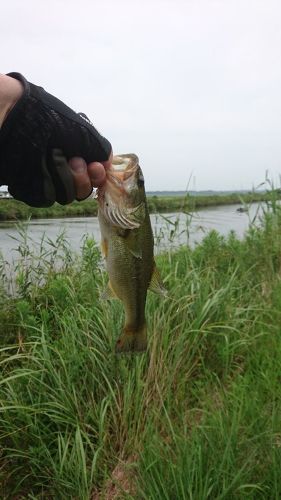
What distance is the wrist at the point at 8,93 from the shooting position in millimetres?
1699

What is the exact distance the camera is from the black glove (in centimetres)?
175

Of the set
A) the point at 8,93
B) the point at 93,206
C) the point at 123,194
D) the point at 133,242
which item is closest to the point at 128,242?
the point at 133,242

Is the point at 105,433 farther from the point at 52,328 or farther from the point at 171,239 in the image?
the point at 171,239

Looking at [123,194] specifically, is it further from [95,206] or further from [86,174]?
[95,206]

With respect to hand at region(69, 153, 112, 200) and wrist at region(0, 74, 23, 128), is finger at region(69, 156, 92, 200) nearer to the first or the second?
hand at region(69, 153, 112, 200)

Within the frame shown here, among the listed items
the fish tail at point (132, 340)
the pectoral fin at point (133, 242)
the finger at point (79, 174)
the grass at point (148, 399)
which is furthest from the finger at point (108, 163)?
the grass at point (148, 399)

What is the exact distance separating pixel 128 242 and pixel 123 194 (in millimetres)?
236

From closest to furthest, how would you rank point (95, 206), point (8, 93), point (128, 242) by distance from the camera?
point (8, 93) < point (128, 242) < point (95, 206)

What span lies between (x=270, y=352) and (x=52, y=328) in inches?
74.2

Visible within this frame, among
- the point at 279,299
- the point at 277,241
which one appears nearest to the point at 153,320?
A: the point at 279,299

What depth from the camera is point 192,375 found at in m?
3.71

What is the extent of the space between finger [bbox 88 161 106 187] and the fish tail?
2.72 feet

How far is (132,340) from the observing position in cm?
251

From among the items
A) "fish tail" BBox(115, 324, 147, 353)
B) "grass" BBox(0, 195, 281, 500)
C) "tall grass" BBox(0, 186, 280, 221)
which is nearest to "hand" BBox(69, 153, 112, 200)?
"tall grass" BBox(0, 186, 280, 221)
